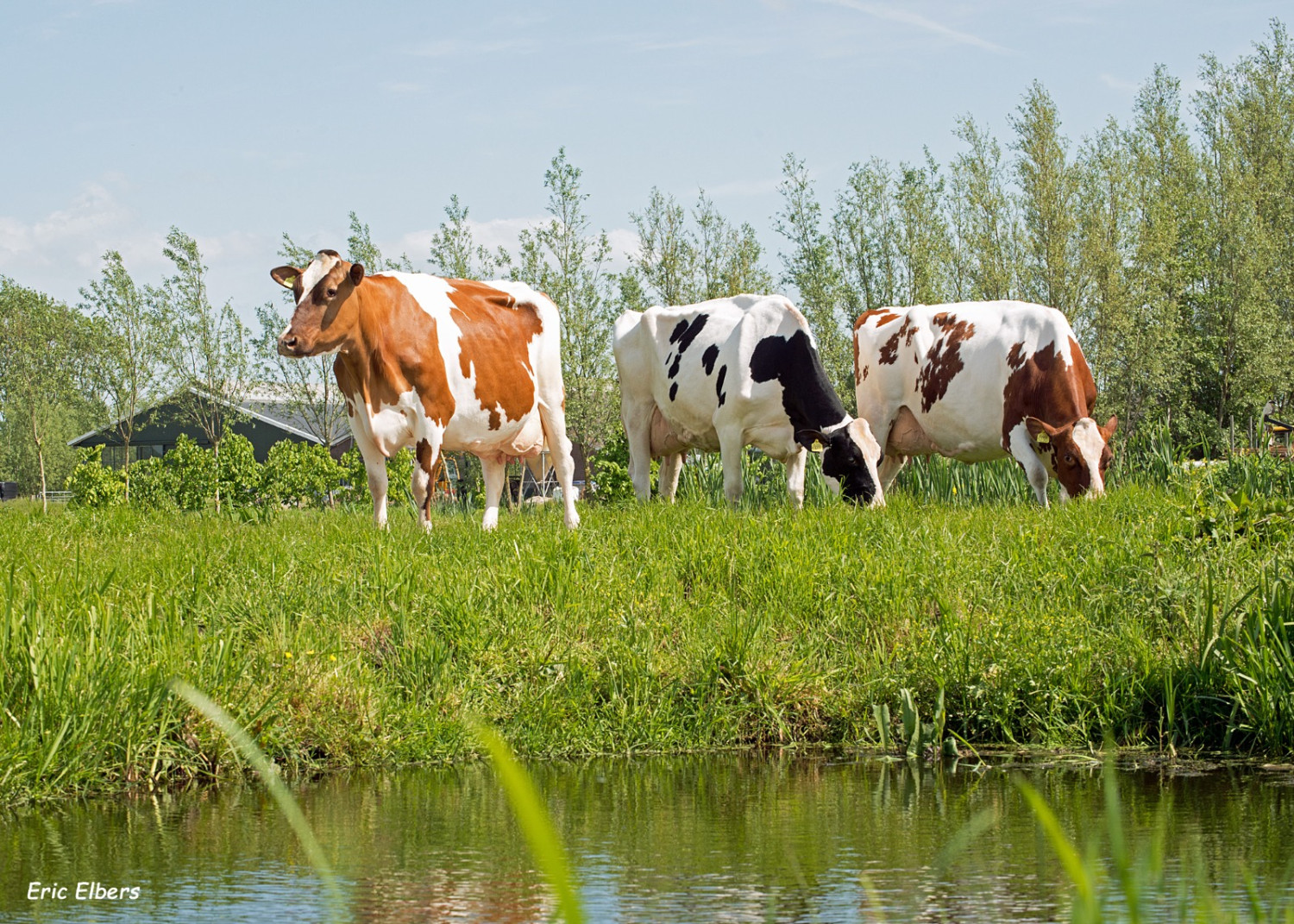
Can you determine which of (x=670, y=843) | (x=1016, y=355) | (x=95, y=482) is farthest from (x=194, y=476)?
(x=670, y=843)

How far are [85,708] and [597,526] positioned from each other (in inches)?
197

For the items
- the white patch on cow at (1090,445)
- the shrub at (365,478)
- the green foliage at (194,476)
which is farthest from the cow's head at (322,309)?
the green foliage at (194,476)

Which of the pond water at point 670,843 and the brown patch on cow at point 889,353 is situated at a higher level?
the brown patch on cow at point 889,353

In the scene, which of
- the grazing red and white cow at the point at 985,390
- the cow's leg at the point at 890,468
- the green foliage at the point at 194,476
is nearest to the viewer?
the grazing red and white cow at the point at 985,390

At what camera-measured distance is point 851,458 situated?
1191 centimetres

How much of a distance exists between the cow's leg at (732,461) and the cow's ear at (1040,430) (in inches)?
104

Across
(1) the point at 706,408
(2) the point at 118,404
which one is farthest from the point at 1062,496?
(2) the point at 118,404

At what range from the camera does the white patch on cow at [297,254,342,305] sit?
32.4ft

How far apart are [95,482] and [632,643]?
55.3 feet

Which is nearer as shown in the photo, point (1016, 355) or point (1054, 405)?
point (1054, 405)

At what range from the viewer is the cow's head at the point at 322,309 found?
974cm

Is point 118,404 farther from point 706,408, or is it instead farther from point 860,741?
point 860,741

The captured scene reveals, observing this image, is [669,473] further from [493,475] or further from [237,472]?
[237,472]

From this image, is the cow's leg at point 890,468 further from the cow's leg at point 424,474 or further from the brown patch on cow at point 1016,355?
the cow's leg at point 424,474
